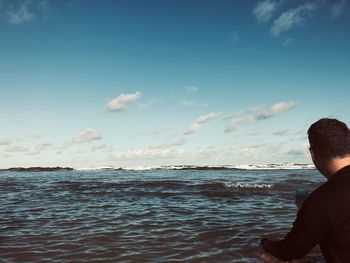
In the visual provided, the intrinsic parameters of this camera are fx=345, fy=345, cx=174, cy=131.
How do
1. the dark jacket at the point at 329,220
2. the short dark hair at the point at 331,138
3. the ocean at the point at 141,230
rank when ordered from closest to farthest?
the dark jacket at the point at 329,220 → the short dark hair at the point at 331,138 → the ocean at the point at 141,230

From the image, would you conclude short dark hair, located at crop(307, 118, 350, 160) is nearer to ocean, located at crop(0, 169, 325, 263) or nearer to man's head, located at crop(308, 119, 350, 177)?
man's head, located at crop(308, 119, 350, 177)

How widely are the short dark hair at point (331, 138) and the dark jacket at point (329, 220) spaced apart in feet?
0.69

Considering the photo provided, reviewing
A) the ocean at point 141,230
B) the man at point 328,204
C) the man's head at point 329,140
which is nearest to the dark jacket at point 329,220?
the man at point 328,204

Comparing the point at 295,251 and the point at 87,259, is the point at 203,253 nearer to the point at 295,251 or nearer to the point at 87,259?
the point at 87,259

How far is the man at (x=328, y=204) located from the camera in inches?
122

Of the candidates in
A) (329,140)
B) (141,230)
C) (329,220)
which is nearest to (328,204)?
(329,220)

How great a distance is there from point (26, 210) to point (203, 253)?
362 inches

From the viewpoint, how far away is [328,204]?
3.09 m

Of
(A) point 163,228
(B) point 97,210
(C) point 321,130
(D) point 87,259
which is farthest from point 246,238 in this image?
(B) point 97,210

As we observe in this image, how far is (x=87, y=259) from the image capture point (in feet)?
22.4

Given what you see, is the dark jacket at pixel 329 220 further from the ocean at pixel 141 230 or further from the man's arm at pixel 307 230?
the ocean at pixel 141 230

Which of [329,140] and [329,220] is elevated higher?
[329,140]

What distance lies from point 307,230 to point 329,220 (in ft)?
0.80

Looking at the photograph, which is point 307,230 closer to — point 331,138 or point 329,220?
point 329,220
